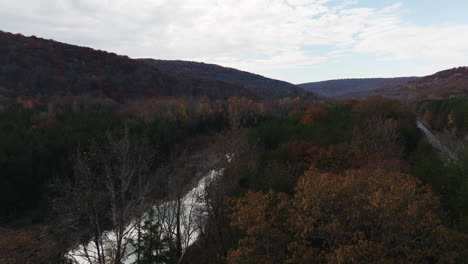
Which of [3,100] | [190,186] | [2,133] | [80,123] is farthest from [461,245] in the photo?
[3,100]

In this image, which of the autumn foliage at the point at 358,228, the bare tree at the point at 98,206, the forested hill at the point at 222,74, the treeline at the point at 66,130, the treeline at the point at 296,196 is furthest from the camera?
the forested hill at the point at 222,74

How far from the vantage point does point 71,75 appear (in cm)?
7294

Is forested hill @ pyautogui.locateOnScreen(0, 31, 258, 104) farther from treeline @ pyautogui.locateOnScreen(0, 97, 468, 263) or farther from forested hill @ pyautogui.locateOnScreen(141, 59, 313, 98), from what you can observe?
forested hill @ pyautogui.locateOnScreen(141, 59, 313, 98)

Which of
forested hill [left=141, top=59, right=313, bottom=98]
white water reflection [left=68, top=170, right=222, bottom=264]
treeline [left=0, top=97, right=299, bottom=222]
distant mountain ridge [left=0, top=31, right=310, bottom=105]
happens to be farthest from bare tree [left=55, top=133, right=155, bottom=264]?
forested hill [left=141, top=59, right=313, bottom=98]

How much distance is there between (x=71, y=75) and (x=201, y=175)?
2028 inches

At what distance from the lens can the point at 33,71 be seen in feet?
218

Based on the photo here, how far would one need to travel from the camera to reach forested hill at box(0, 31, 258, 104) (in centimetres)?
6406

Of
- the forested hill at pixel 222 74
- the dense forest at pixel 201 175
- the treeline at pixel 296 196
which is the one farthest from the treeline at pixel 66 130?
the forested hill at pixel 222 74

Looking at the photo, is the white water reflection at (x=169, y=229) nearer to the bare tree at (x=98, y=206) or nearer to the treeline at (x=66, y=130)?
the bare tree at (x=98, y=206)

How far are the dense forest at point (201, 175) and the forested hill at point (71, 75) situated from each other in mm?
394

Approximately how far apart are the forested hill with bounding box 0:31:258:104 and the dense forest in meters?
0.39

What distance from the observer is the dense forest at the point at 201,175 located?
1196cm

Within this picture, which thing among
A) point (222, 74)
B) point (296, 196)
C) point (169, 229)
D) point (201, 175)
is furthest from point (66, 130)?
point (222, 74)

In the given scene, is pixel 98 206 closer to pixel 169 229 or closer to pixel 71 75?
pixel 169 229
